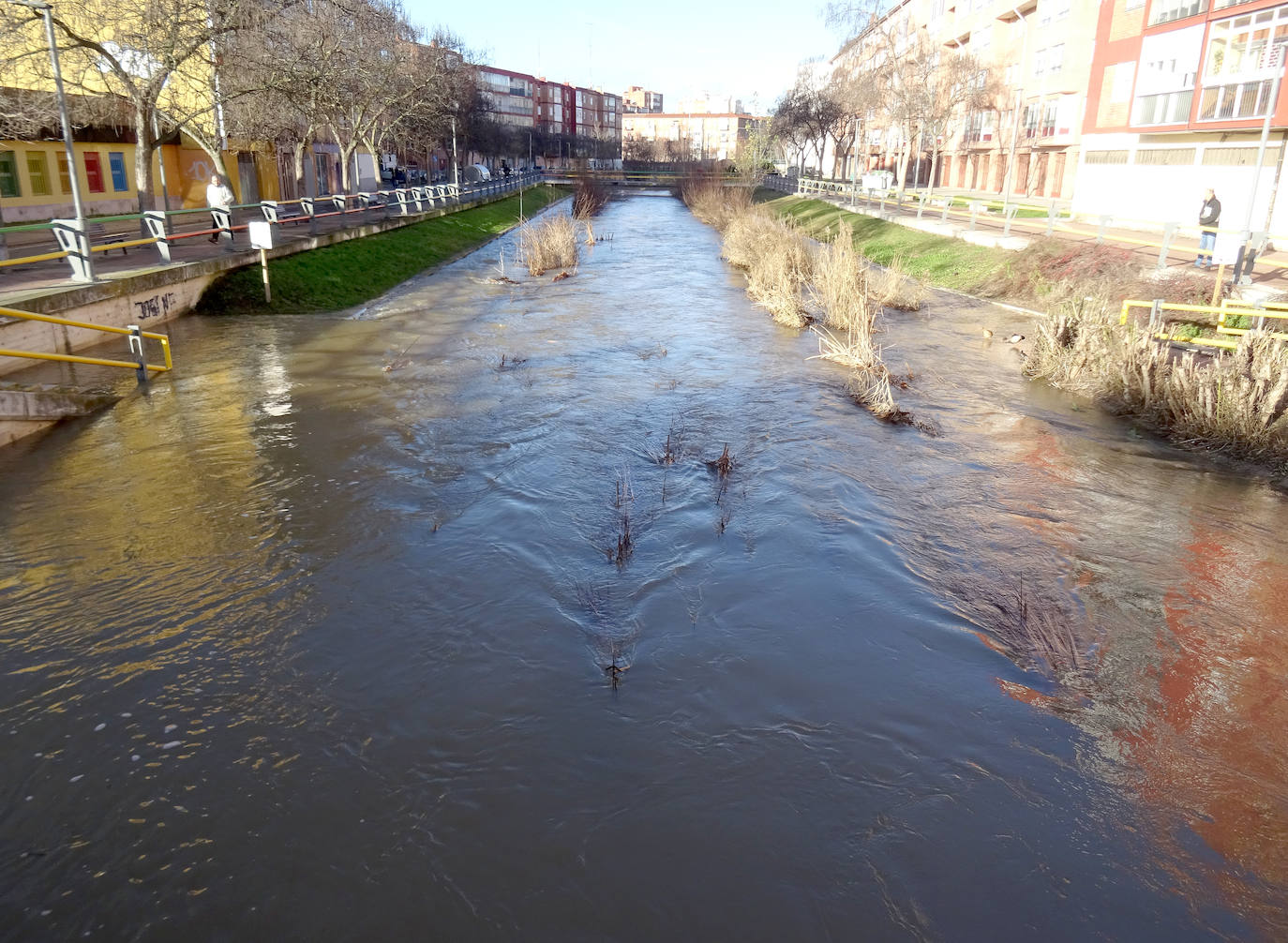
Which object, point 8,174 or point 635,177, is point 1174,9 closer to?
point 8,174

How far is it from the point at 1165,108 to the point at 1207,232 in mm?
17342

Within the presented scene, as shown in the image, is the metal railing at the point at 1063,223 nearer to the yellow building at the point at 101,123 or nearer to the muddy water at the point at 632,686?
the muddy water at the point at 632,686

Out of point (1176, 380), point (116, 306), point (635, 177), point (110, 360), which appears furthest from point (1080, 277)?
point (635, 177)

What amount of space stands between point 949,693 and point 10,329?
12.1 meters

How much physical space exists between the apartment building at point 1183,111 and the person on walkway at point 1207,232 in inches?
161

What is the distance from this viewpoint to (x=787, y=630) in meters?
6.41

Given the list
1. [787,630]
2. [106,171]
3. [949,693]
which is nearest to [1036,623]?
[949,693]

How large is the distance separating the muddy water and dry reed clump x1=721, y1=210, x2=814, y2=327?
307 inches

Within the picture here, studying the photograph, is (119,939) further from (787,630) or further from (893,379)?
(893,379)

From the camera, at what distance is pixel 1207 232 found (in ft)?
58.2

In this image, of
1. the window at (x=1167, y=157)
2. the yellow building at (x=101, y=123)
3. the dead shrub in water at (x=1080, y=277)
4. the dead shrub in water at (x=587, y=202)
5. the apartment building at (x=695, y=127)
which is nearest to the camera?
the dead shrub in water at (x=1080, y=277)

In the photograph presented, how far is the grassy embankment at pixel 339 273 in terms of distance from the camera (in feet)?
58.4

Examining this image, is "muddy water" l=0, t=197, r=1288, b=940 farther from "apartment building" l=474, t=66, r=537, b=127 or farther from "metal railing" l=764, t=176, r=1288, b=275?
"apartment building" l=474, t=66, r=537, b=127

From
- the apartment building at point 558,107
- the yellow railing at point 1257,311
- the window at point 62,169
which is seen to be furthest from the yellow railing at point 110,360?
the apartment building at point 558,107
